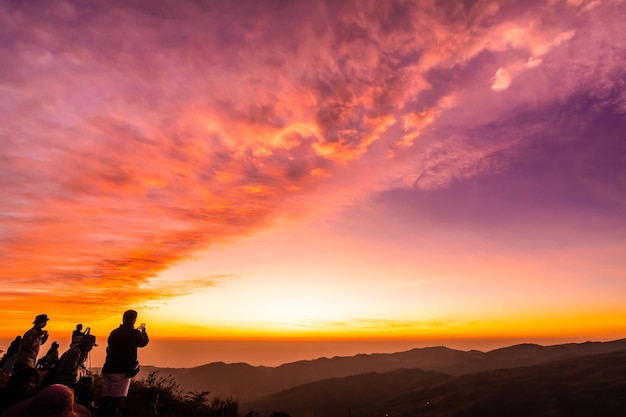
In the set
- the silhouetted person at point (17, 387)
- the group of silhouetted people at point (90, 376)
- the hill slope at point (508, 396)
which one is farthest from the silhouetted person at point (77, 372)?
the hill slope at point (508, 396)

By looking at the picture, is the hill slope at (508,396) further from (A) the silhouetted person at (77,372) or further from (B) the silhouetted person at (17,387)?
(B) the silhouetted person at (17,387)

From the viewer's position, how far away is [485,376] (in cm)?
18388

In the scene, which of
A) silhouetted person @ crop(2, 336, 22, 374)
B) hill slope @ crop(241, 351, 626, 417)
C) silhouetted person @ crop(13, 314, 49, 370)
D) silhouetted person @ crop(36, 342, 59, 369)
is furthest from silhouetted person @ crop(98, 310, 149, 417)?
hill slope @ crop(241, 351, 626, 417)

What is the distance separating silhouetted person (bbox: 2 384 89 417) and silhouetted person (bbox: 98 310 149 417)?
144 inches

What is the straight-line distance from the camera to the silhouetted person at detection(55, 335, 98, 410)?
684 cm

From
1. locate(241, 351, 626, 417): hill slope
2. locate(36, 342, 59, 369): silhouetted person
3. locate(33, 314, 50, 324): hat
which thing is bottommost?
locate(241, 351, 626, 417): hill slope

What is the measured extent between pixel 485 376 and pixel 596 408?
250 feet

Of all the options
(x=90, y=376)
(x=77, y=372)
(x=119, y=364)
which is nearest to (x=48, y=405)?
(x=119, y=364)

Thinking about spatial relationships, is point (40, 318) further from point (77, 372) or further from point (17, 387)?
point (17, 387)

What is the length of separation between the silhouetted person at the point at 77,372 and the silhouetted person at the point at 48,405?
10.7 ft

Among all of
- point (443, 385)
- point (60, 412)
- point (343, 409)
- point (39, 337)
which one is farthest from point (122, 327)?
point (443, 385)

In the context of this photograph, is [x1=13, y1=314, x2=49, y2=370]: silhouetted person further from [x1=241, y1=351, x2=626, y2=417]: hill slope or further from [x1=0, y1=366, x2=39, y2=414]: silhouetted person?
[x1=241, y1=351, x2=626, y2=417]: hill slope

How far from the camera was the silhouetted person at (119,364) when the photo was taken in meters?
7.33

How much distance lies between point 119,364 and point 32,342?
6.77 metres
